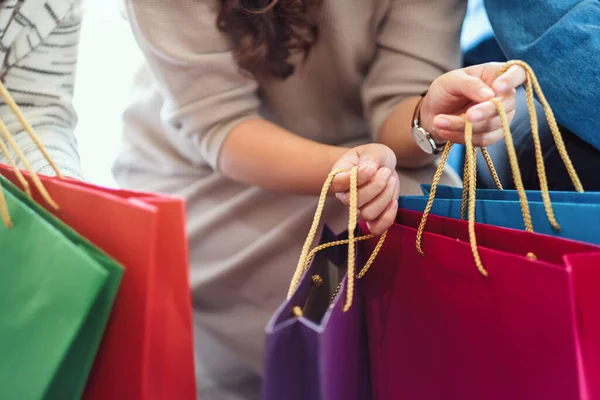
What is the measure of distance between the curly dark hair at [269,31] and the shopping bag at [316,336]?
10.4 inches

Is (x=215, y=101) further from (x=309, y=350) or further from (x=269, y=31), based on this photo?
(x=309, y=350)

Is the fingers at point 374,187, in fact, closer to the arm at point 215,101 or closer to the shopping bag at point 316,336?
the shopping bag at point 316,336

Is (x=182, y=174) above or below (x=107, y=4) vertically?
below

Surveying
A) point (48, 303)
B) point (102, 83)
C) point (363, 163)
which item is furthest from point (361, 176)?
point (102, 83)

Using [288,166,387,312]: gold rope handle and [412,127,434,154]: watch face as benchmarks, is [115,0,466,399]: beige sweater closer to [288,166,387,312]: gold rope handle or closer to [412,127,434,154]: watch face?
→ [412,127,434,154]: watch face

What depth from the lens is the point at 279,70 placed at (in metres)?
0.62

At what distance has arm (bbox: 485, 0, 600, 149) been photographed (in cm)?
48

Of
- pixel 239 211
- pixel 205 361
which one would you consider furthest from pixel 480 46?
pixel 205 361

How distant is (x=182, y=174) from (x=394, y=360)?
0.40 metres

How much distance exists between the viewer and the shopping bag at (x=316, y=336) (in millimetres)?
303

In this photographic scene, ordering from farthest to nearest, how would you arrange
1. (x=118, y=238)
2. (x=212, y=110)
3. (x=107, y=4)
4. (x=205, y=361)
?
(x=107, y=4) → (x=205, y=361) → (x=212, y=110) → (x=118, y=238)

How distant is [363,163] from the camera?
1.30ft

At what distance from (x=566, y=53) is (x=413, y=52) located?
0.56 feet

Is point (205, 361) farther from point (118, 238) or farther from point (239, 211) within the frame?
point (118, 238)
